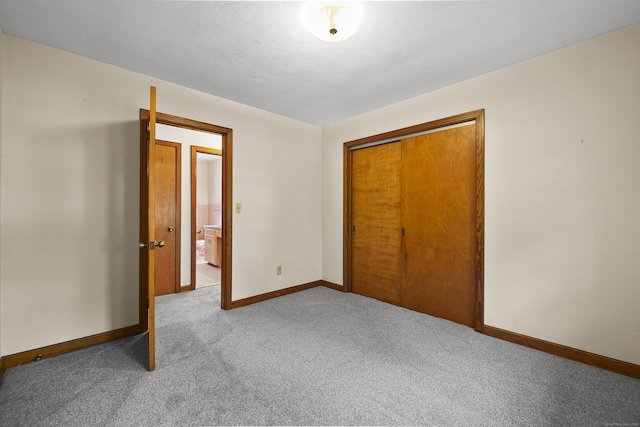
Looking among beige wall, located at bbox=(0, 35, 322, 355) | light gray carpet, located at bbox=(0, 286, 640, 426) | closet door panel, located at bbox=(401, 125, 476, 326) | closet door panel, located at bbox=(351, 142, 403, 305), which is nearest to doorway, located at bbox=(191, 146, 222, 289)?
beige wall, located at bbox=(0, 35, 322, 355)

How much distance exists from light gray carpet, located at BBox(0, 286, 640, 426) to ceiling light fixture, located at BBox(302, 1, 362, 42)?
7.61 feet

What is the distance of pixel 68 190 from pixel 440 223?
3.44 metres

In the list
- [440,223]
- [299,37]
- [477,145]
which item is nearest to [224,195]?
[299,37]

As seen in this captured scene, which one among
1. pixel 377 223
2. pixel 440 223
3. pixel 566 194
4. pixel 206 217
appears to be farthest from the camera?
pixel 206 217

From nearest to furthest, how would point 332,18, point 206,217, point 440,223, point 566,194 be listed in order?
point 332,18, point 566,194, point 440,223, point 206,217

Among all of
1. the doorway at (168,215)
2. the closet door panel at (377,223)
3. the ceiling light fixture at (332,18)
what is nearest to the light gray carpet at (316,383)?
the closet door panel at (377,223)

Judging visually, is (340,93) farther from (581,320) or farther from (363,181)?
(581,320)

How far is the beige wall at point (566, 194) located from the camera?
6.29 feet

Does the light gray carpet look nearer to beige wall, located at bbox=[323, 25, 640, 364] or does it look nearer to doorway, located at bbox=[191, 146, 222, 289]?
beige wall, located at bbox=[323, 25, 640, 364]

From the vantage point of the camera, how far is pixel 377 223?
3568 mm

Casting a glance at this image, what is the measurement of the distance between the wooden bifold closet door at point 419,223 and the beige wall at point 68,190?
2.18m

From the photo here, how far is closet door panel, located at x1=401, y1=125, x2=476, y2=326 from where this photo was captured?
271cm

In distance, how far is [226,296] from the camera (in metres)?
3.12

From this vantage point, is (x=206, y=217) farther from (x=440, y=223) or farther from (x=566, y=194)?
(x=566, y=194)
